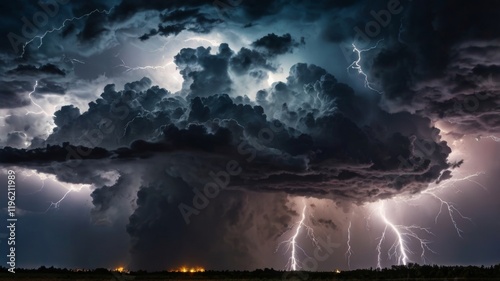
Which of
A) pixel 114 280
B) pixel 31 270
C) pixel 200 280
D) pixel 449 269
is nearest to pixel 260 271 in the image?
pixel 200 280

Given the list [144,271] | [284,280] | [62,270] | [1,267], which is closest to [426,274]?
[284,280]

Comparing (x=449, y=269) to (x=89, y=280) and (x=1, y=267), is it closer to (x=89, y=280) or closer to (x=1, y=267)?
(x=89, y=280)

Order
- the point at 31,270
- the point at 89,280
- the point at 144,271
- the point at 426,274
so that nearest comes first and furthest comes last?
1. the point at 426,274
2. the point at 89,280
3. the point at 144,271
4. the point at 31,270

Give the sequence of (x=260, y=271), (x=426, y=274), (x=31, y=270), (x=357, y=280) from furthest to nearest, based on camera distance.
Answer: (x=31, y=270)
(x=260, y=271)
(x=426, y=274)
(x=357, y=280)

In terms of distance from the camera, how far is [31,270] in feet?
354

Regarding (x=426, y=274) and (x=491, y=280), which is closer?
(x=491, y=280)

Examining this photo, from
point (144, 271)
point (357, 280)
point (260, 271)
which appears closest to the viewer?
point (357, 280)

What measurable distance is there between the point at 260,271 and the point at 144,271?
22.5m

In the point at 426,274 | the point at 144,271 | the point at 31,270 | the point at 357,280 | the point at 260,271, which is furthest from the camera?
the point at 31,270

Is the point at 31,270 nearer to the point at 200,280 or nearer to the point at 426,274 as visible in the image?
the point at 200,280

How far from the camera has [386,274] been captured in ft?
214

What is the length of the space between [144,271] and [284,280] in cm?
4776

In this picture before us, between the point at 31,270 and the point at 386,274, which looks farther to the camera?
the point at 31,270

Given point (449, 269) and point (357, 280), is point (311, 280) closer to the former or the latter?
point (357, 280)
